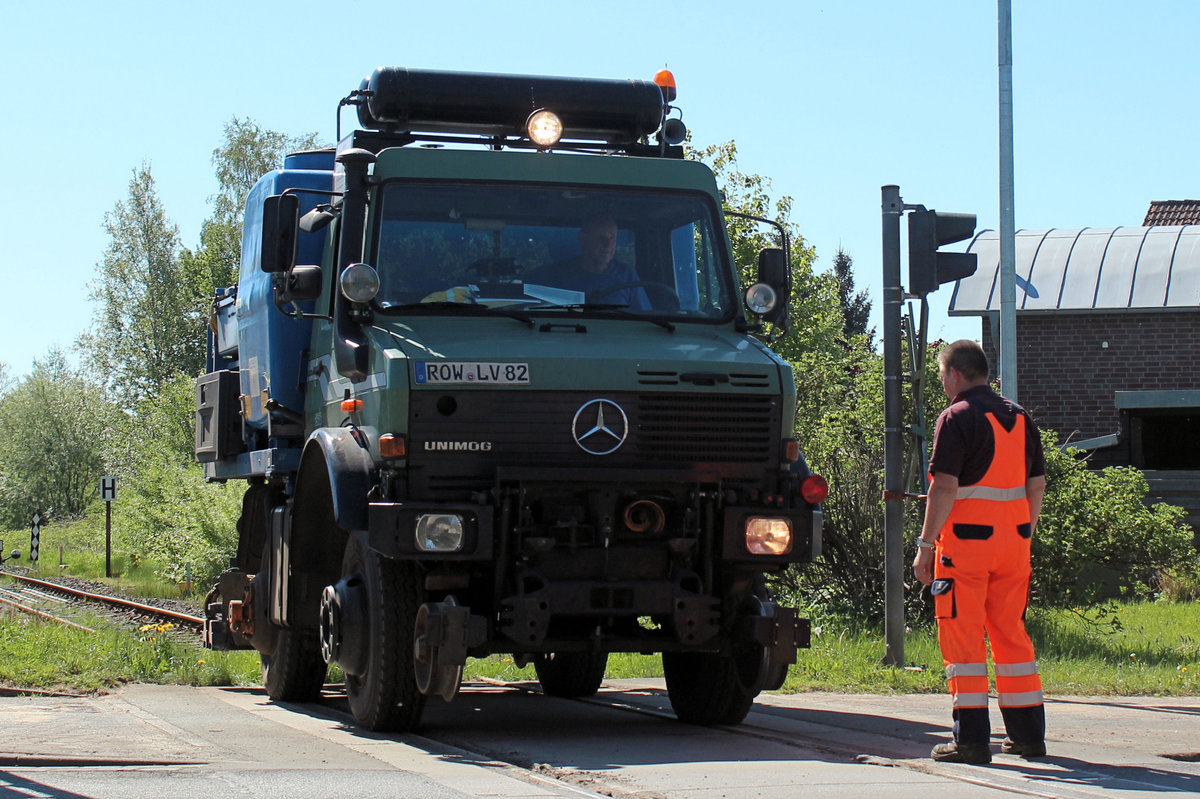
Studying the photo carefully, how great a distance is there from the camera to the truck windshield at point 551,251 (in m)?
8.23

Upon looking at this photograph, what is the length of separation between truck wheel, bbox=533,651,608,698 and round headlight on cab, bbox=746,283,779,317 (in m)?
2.81

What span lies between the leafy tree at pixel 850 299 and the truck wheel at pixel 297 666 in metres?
66.2

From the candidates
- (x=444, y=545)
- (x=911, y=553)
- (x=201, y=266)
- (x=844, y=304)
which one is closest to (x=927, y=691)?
(x=911, y=553)

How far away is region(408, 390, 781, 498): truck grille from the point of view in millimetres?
7594

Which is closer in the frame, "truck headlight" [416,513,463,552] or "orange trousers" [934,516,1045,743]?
"orange trousers" [934,516,1045,743]

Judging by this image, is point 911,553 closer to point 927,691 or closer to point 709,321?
point 927,691

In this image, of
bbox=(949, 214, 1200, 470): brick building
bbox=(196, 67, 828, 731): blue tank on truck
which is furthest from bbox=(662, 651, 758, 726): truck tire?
bbox=(949, 214, 1200, 470): brick building

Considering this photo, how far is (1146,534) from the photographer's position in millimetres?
14930

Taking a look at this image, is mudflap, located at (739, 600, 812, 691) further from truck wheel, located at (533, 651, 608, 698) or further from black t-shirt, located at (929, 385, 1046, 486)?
truck wheel, located at (533, 651, 608, 698)

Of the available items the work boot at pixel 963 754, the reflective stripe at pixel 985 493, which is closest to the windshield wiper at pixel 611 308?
the reflective stripe at pixel 985 493

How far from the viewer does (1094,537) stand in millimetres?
14586

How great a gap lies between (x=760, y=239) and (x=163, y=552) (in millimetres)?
12596

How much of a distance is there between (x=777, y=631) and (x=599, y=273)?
81.8 inches

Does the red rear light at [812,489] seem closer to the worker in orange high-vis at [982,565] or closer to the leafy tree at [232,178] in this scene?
the worker in orange high-vis at [982,565]
